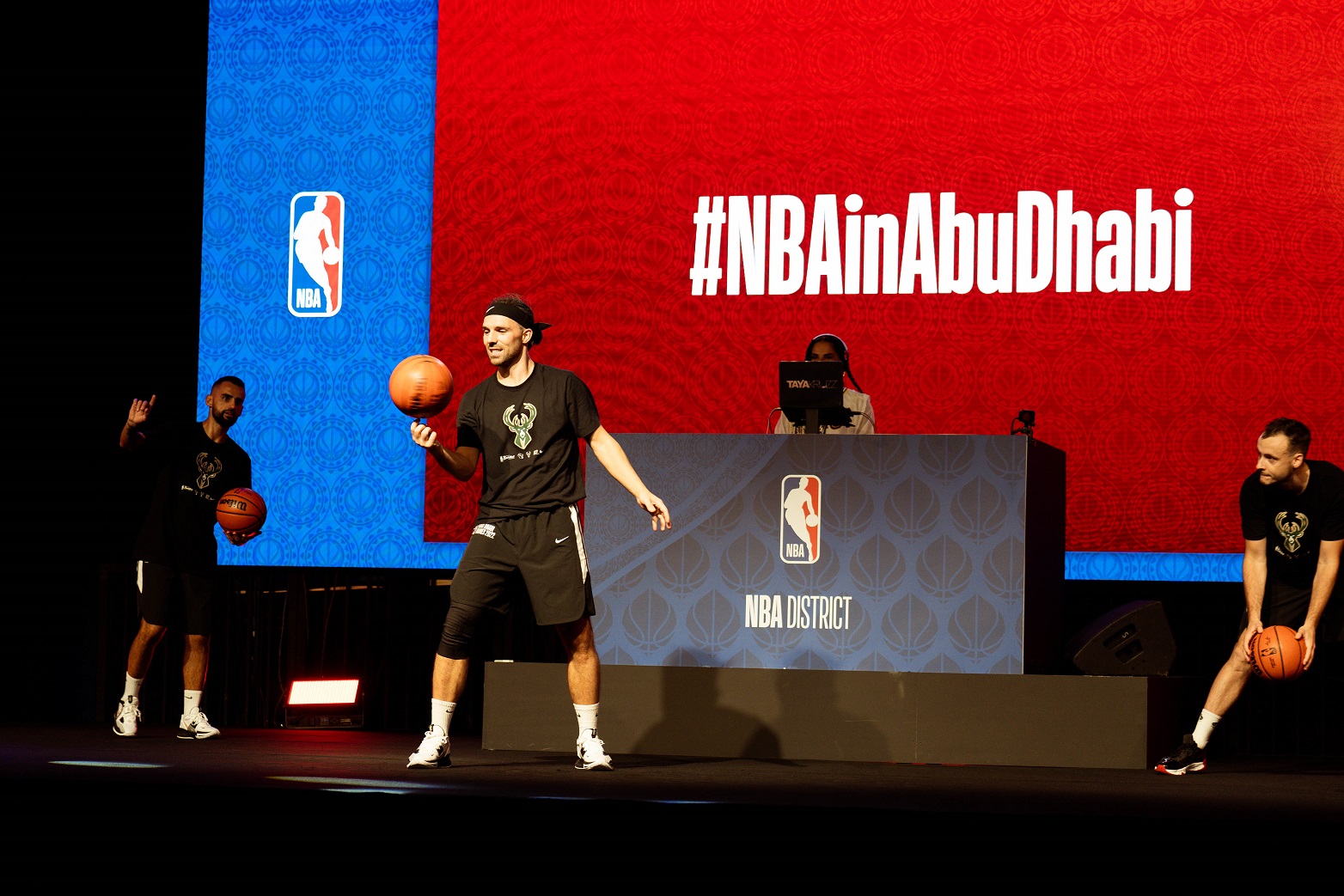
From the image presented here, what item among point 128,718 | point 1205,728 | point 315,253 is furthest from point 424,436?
point 315,253

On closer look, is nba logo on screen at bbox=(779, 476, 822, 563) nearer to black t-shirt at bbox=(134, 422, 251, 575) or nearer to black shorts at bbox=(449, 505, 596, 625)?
black shorts at bbox=(449, 505, 596, 625)

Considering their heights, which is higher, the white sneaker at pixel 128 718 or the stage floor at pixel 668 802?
the stage floor at pixel 668 802

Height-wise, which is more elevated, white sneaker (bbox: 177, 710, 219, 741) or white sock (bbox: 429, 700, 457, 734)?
white sock (bbox: 429, 700, 457, 734)

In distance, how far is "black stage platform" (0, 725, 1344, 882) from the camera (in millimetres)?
3930

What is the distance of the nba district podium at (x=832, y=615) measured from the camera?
18.4 ft

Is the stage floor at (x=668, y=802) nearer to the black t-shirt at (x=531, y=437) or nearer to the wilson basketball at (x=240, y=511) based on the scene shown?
the black t-shirt at (x=531, y=437)

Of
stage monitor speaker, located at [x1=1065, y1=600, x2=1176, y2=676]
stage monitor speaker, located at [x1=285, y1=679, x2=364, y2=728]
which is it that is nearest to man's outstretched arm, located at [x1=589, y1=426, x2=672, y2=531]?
stage monitor speaker, located at [x1=1065, y1=600, x2=1176, y2=676]

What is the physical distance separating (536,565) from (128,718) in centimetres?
253

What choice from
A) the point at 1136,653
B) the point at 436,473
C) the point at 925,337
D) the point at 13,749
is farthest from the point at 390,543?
the point at 1136,653

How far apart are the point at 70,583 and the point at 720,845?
4975 millimetres

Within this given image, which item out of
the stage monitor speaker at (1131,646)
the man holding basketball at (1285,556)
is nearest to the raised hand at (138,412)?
the stage monitor speaker at (1131,646)

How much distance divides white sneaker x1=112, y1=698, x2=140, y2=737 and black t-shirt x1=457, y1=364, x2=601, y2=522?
7.69 feet

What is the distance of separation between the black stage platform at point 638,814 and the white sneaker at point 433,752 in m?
0.08

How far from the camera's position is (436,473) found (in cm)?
764
